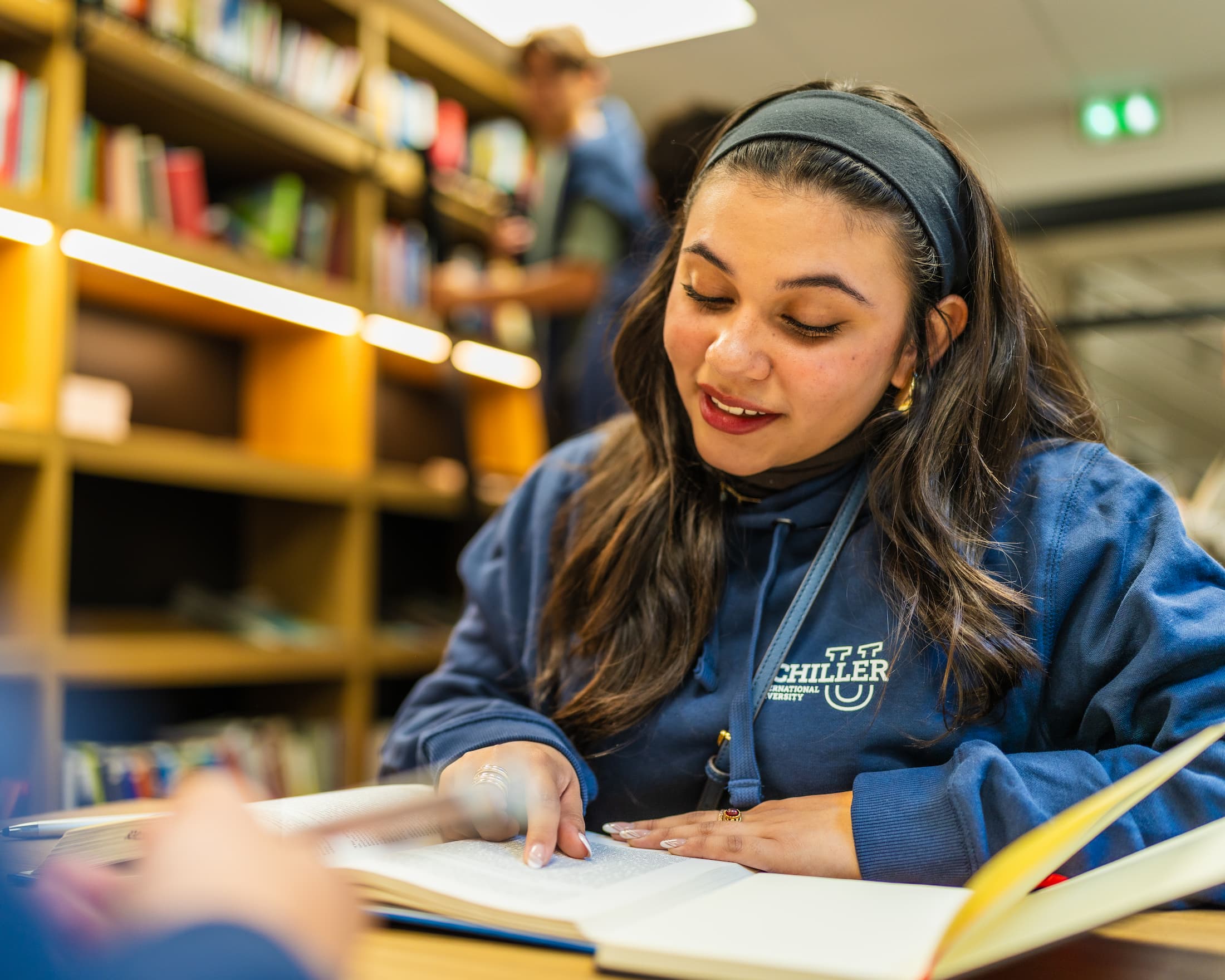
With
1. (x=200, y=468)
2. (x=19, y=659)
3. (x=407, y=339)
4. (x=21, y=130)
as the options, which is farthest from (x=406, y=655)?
(x=21, y=130)

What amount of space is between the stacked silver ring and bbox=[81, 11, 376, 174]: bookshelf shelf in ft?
6.78

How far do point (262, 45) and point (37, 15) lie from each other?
648mm

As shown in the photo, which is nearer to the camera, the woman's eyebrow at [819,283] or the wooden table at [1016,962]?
the wooden table at [1016,962]

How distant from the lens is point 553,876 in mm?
708

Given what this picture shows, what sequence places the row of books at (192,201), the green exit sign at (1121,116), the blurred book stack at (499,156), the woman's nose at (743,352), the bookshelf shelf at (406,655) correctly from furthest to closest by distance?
the green exit sign at (1121,116) < the blurred book stack at (499,156) < the bookshelf shelf at (406,655) < the row of books at (192,201) < the woman's nose at (743,352)

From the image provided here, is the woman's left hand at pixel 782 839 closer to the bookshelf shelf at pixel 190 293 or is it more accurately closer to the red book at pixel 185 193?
the bookshelf shelf at pixel 190 293

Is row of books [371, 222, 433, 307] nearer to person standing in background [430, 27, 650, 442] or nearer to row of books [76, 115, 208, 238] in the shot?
person standing in background [430, 27, 650, 442]

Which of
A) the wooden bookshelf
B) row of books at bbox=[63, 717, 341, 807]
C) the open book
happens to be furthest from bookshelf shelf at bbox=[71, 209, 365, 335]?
the open book

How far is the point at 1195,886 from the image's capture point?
0.55 metres

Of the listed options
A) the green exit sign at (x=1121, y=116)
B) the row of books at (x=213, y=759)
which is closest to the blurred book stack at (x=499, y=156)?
the row of books at (x=213, y=759)

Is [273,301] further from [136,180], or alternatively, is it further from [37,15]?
[37,15]

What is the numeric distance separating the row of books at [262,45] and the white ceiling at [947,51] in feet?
2.12

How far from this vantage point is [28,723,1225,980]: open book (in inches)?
20.0

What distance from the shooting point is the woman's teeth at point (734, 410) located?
104 cm
